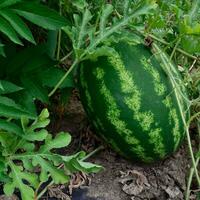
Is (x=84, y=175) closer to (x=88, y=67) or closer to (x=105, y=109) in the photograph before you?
(x=105, y=109)

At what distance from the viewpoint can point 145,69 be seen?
178 centimetres

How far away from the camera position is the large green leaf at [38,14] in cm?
155

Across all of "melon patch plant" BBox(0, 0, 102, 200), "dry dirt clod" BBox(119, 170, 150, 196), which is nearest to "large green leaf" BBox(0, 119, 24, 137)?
"melon patch plant" BBox(0, 0, 102, 200)

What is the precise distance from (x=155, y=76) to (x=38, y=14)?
449mm

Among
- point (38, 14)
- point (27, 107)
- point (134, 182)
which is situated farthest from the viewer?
point (134, 182)

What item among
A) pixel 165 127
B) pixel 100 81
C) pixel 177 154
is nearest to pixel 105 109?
pixel 100 81

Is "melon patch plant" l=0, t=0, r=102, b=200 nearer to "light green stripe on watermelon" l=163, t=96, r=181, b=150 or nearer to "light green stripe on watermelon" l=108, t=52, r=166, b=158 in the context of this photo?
"light green stripe on watermelon" l=108, t=52, r=166, b=158

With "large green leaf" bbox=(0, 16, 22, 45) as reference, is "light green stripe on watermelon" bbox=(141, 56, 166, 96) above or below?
below

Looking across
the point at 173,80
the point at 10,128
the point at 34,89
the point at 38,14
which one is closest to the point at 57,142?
the point at 10,128

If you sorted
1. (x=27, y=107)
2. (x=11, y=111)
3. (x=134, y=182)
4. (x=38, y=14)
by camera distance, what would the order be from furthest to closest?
1. (x=134, y=182)
2. (x=27, y=107)
3. (x=38, y=14)
4. (x=11, y=111)

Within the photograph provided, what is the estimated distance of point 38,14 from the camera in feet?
5.16

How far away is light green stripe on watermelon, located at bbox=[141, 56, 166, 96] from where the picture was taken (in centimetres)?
178

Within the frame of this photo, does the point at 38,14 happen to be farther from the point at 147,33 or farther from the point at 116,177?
the point at 116,177

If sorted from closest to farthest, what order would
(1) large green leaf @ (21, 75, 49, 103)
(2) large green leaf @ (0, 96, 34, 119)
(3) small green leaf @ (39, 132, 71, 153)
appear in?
(2) large green leaf @ (0, 96, 34, 119), (3) small green leaf @ (39, 132, 71, 153), (1) large green leaf @ (21, 75, 49, 103)
